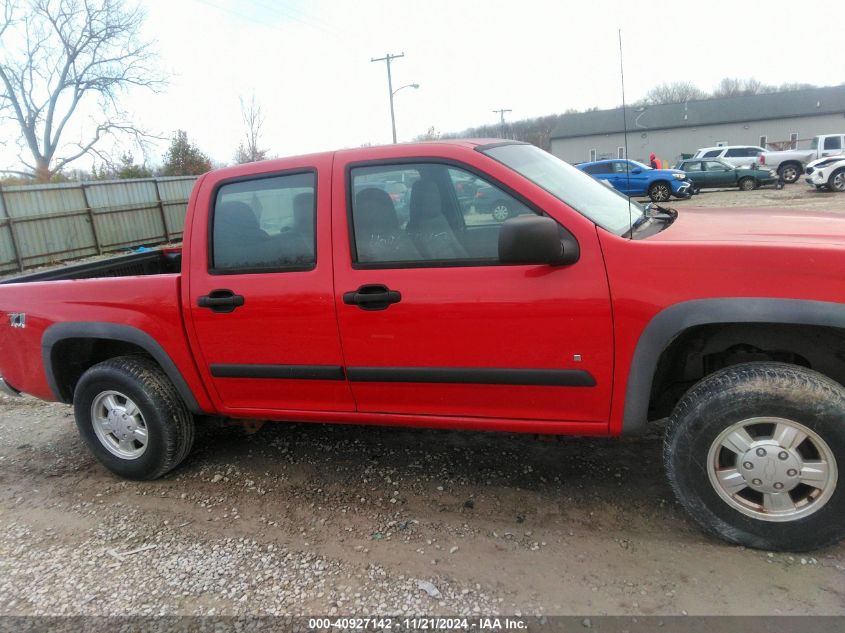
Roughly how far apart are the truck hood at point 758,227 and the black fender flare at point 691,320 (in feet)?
0.95

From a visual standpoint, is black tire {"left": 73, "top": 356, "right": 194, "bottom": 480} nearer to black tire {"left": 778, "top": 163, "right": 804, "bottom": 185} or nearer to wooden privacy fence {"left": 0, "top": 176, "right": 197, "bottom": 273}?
wooden privacy fence {"left": 0, "top": 176, "right": 197, "bottom": 273}

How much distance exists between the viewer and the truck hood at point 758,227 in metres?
2.47

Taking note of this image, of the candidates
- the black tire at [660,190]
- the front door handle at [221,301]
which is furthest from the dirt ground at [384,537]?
the black tire at [660,190]

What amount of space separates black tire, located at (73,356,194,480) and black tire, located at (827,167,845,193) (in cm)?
2212

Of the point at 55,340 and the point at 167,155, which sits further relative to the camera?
the point at 167,155

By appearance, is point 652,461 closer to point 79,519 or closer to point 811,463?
point 811,463

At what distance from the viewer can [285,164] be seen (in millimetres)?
3182

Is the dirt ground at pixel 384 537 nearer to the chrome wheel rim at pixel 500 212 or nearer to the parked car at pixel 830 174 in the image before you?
the chrome wheel rim at pixel 500 212

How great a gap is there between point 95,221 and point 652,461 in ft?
59.1

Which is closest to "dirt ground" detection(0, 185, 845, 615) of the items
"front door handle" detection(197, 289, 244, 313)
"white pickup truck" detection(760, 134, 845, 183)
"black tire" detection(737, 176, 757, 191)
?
"front door handle" detection(197, 289, 244, 313)

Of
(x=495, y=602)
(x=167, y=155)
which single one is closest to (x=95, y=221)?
(x=167, y=155)

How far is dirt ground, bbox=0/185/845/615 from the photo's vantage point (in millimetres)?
2430

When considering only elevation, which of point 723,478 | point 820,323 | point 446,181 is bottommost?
point 723,478

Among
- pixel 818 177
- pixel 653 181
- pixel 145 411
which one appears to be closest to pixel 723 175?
pixel 818 177
